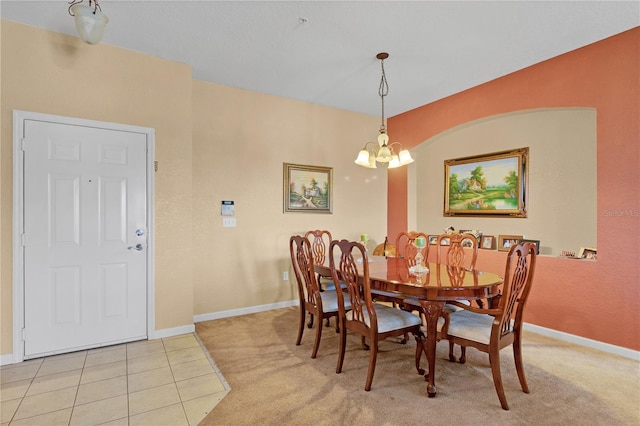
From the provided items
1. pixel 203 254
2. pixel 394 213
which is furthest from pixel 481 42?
pixel 203 254

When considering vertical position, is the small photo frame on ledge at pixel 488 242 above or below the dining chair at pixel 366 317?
above

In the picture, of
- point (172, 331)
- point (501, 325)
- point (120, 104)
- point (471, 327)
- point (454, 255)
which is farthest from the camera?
point (454, 255)

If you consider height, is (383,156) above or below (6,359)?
above

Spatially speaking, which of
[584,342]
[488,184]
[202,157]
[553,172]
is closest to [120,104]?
[202,157]

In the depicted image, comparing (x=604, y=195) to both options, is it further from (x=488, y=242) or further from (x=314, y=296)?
(x=314, y=296)

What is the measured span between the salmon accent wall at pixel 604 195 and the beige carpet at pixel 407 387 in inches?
11.9

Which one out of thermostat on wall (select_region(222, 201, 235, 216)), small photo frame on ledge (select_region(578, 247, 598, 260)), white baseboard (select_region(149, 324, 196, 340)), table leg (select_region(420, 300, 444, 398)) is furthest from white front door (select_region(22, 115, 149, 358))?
small photo frame on ledge (select_region(578, 247, 598, 260))

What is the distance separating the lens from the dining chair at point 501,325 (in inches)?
81.4

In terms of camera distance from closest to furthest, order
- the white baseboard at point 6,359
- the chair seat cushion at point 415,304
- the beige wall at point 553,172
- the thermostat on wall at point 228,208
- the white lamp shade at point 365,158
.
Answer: the white baseboard at point 6,359
the chair seat cushion at point 415,304
the white lamp shade at point 365,158
the beige wall at point 553,172
the thermostat on wall at point 228,208

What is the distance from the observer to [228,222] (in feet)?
13.2

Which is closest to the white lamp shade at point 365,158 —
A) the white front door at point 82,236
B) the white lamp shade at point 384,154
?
the white lamp shade at point 384,154

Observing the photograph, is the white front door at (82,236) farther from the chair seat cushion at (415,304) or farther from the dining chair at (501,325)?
the dining chair at (501,325)

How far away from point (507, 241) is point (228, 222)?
3.47 meters

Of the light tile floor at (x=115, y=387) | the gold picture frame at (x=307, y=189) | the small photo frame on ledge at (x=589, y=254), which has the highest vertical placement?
the gold picture frame at (x=307, y=189)
